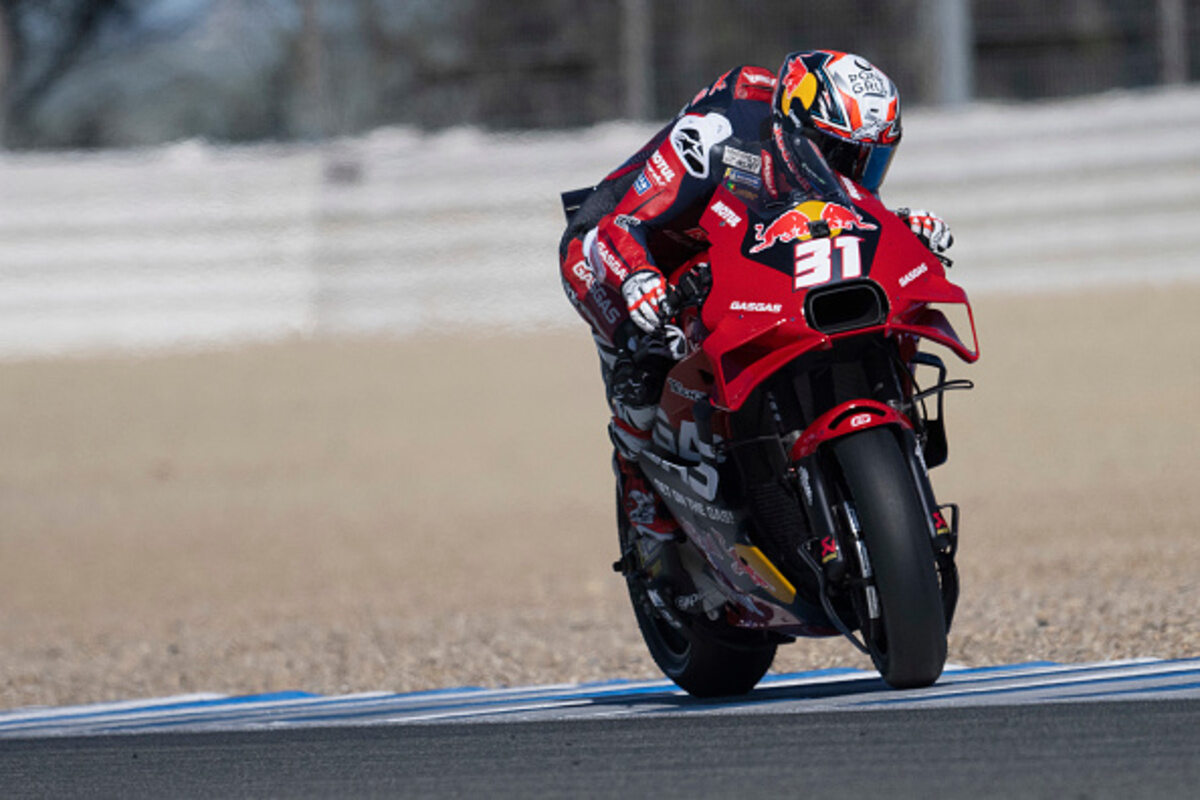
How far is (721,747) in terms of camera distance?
12.6ft

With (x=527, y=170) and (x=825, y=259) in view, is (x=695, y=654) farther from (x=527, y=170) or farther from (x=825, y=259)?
(x=527, y=170)

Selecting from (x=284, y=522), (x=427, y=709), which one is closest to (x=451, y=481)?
(x=284, y=522)

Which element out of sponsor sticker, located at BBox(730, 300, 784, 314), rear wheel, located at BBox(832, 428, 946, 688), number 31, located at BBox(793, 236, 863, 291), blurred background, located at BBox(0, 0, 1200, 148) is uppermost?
blurred background, located at BBox(0, 0, 1200, 148)

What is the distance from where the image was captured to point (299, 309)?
49.3ft

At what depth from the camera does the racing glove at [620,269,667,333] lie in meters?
4.72

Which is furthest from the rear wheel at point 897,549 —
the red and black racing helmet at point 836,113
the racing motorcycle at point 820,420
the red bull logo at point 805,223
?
the red and black racing helmet at point 836,113

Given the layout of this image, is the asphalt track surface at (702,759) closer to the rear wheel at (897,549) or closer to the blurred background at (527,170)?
the rear wheel at (897,549)

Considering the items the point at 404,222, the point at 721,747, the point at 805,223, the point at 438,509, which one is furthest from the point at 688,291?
the point at 404,222

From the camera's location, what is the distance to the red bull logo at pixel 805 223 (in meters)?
4.53

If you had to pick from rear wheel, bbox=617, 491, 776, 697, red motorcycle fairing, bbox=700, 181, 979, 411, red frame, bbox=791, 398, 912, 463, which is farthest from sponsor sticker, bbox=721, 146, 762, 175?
rear wheel, bbox=617, 491, 776, 697

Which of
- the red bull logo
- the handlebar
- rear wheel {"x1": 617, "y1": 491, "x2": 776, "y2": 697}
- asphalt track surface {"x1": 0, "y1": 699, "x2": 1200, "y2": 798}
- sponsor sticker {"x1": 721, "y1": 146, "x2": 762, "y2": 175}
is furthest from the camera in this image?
rear wheel {"x1": 617, "y1": 491, "x2": 776, "y2": 697}

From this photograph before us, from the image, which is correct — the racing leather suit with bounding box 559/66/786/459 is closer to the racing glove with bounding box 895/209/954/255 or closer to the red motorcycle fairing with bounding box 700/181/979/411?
the red motorcycle fairing with bounding box 700/181/979/411

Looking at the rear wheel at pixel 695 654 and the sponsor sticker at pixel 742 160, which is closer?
the sponsor sticker at pixel 742 160

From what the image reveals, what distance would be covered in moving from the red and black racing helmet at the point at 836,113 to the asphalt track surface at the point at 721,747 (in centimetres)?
→ 125
